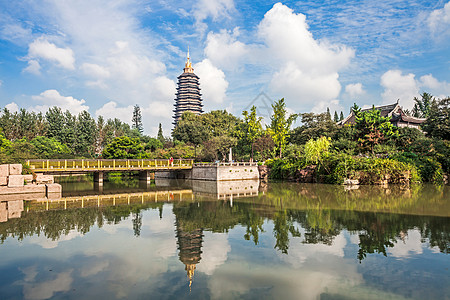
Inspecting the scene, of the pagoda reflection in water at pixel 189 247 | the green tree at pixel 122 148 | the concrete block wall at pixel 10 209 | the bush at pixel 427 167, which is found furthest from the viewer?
the green tree at pixel 122 148

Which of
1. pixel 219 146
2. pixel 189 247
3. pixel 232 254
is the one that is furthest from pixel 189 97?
pixel 232 254

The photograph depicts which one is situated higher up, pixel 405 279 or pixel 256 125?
pixel 256 125

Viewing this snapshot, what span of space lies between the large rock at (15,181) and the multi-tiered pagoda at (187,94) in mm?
66515

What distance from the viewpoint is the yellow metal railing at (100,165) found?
26.4 m

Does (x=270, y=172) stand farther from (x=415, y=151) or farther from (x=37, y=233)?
(x=37, y=233)

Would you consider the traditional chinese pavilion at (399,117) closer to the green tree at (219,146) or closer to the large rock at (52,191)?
the green tree at (219,146)

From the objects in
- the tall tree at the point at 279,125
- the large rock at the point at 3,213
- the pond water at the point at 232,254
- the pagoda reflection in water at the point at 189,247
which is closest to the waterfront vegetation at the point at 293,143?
the tall tree at the point at 279,125

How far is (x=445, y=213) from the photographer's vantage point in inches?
491

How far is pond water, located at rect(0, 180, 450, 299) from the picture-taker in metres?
5.89

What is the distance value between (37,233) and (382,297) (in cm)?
1061

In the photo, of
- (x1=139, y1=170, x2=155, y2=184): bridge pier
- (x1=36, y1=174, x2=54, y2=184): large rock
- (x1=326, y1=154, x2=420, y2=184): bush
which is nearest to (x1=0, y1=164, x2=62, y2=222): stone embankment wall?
(x1=36, y1=174, x2=54, y2=184): large rock

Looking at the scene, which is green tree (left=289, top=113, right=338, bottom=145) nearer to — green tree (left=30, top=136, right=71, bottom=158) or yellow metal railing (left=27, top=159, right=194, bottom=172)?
yellow metal railing (left=27, top=159, right=194, bottom=172)

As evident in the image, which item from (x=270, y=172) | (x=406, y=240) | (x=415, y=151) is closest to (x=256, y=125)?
(x=270, y=172)

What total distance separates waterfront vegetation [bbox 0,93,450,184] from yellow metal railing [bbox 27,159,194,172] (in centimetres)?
182
